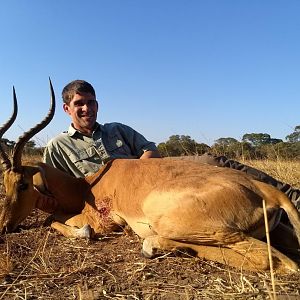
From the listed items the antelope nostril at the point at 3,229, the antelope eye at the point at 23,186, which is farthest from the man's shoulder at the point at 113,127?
the antelope nostril at the point at 3,229

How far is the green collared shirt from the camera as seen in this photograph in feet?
17.7

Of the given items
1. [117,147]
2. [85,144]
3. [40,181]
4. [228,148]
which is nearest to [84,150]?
[85,144]

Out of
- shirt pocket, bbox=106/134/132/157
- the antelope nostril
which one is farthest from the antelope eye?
shirt pocket, bbox=106/134/132/157

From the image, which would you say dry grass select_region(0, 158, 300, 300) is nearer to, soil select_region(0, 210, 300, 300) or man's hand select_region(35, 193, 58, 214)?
soil select_region(0, 210, 300, 300)

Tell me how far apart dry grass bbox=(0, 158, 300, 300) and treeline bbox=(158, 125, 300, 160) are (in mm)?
4737

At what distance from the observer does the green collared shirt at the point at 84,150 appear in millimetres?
5398

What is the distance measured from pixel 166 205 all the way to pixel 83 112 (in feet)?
8.29

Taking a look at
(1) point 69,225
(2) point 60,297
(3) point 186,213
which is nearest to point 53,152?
(1) point 69,225

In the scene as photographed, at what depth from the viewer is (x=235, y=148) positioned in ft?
42.5

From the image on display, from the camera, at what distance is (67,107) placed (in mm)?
5738

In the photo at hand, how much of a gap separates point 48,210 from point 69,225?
0.52 m

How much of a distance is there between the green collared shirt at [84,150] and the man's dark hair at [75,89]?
0.43m

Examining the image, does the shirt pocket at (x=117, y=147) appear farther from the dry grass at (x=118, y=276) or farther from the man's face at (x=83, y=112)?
the dry grass at (x=118, y=276)

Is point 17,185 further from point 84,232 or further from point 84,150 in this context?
point 84,150
